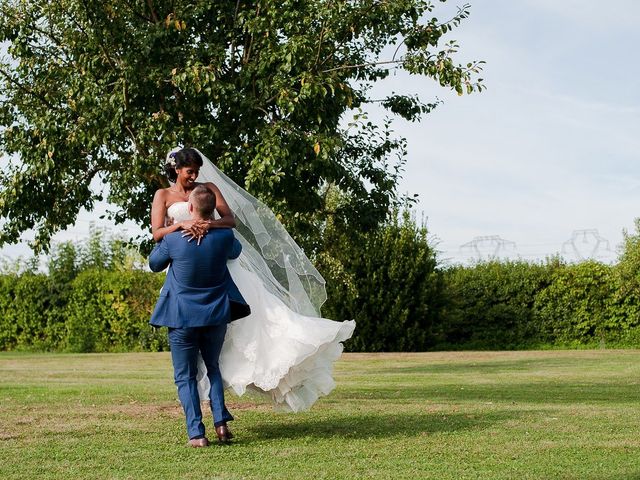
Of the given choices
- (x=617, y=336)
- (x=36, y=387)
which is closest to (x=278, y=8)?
(x=36, y=387)

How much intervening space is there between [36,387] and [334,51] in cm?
836

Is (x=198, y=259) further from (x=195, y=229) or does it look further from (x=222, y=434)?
(x=222, y=434)

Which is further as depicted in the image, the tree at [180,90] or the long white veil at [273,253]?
the tree at [180,90]

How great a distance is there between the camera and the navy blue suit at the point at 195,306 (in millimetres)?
8367

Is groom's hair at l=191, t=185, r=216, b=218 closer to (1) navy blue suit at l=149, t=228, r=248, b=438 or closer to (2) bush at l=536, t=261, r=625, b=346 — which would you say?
(1) navy blue suit at l=149, t=228, r=248, b=438

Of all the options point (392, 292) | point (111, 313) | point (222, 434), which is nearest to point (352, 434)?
point (222, 434)

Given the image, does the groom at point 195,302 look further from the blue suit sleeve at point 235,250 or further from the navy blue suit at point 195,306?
the blue suit sleeve at point 235,250

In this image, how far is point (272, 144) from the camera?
1295cm

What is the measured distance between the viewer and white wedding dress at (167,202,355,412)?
8.59 meters

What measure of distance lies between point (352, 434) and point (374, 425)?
0.76 metres

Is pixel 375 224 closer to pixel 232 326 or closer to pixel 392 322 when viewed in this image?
pixel 232 326

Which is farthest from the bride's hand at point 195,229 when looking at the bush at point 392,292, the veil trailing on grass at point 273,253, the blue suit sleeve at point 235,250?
the bush at point 392,292

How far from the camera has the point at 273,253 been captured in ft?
32.5

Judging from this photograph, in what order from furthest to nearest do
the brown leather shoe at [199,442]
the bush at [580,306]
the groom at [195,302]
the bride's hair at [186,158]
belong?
the bush at [580,306] < the bride's hair at [186,158] < the groom at [195,302] < the brown leather shoe at [199,442]
